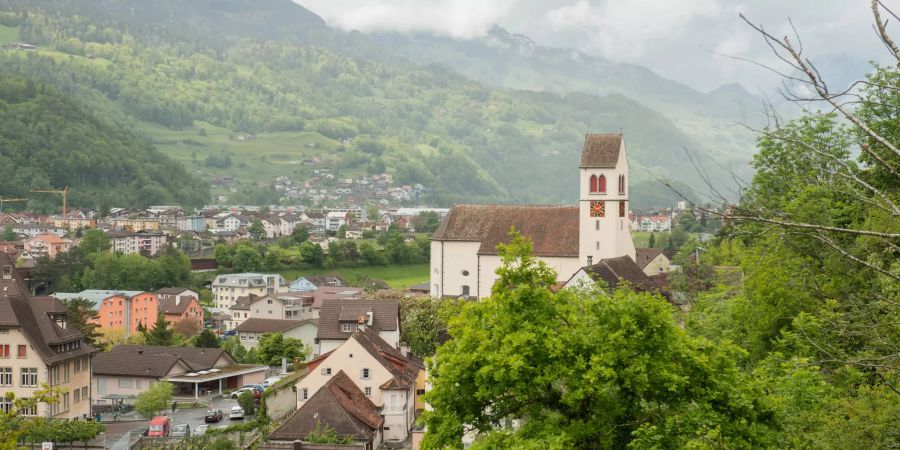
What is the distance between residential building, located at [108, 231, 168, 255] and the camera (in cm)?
12744

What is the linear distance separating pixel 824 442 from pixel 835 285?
7.41 meters

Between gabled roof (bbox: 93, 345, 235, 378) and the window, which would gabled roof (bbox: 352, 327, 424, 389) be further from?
the window

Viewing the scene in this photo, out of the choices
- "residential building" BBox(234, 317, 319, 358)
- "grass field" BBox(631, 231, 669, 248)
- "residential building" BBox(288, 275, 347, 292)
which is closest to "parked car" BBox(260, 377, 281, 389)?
"residential building" BBox(234, 317, 319, 358)

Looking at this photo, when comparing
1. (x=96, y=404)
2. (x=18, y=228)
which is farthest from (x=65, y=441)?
(x=18, y=228)

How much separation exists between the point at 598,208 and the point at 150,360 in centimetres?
2310

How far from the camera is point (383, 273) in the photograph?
103 meters

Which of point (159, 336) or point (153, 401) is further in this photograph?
point (159, 336)

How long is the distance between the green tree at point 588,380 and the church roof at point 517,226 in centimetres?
3946

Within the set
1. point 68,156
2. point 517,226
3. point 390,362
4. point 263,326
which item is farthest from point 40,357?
point 68,156

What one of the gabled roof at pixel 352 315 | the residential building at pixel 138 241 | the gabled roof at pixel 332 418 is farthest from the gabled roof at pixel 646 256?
the residential building at pixel 138 241

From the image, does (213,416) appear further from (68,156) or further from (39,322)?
(68,156)

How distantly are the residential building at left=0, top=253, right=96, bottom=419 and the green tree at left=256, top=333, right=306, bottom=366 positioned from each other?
14.4 m

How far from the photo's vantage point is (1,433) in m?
12.1

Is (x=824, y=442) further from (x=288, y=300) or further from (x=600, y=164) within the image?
(x=288, y=300)
